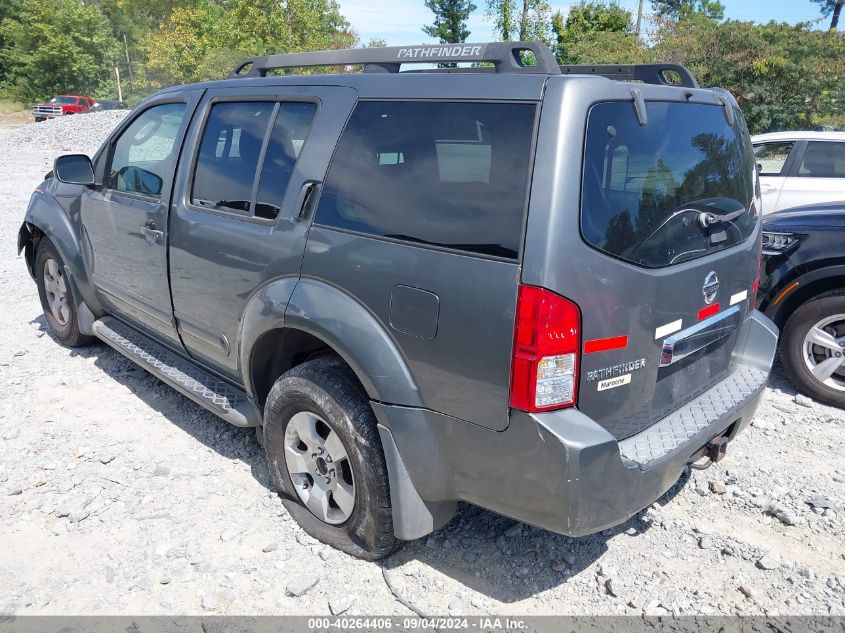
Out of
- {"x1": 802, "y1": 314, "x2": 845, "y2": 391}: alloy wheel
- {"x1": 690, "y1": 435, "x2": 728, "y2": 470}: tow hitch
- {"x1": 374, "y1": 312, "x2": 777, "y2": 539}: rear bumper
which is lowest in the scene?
{"x1": 802, "y1": 314, "x2": 845, "y2": 391}: alloy wheel

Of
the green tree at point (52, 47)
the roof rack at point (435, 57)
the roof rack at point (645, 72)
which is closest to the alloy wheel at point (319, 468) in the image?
the roof rack at point (435, 57)

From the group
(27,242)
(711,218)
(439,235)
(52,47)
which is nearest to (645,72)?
(711,218)

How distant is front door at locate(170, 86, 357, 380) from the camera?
2930mm

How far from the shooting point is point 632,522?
3.25 metres

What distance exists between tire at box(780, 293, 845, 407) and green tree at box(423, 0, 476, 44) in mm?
44540

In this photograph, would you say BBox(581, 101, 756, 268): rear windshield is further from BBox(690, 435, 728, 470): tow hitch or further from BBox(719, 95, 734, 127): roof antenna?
BBox(690, 435, 728, 470): tow hitch

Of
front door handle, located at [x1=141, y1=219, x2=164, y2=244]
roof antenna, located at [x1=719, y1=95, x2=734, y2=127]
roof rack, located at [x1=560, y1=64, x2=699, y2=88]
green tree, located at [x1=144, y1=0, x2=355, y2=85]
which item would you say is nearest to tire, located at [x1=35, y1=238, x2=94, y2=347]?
front door handle, located at [x1=141, y1=219, x2=164, y2=244]

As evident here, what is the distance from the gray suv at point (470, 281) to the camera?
7.29 ft

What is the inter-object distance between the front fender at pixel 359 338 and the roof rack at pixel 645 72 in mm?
1531

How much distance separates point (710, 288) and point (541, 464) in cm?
111

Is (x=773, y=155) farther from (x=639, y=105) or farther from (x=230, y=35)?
(x=230, y=35)

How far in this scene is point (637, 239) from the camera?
7.72 feet

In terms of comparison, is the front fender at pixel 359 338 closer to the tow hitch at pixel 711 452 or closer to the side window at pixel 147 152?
the tow hitch at pixel 711 452

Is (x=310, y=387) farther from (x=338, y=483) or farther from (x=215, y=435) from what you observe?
(x=215, y=435)
